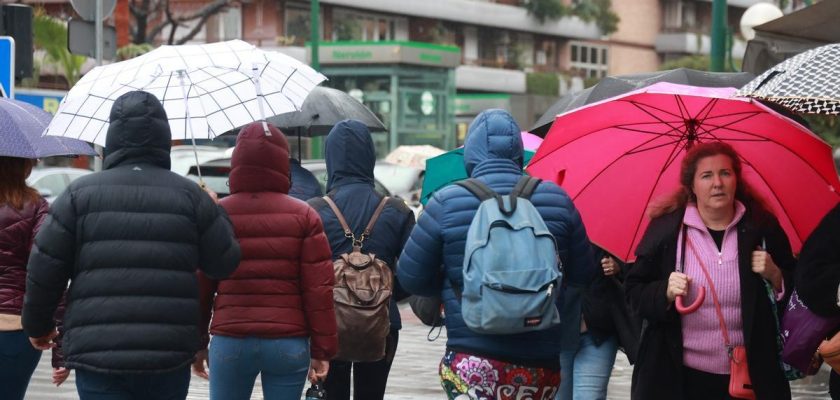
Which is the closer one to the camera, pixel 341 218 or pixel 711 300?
pixel 711 300

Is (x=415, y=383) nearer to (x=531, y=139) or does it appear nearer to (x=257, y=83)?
(x=531, y=139)

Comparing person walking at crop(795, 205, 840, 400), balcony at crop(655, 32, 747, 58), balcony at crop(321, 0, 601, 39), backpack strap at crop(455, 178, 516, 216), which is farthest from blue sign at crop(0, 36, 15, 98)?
balcony at crop(655, 32, 747, 58)

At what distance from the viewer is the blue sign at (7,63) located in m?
11.0

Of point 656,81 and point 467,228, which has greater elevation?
point 656,81

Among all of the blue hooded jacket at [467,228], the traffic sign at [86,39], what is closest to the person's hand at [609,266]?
the blue hooded jacket at [467,228]

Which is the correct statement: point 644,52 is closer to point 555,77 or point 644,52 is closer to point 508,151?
point 555,77

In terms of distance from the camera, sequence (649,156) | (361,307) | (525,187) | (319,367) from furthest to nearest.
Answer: (649,156) < (361,307) < (319,367) < (525,187)

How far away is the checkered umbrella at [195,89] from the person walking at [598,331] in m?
1.74

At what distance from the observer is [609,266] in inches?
312

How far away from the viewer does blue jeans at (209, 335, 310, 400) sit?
632cm

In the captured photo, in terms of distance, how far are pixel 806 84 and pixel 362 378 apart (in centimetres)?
264

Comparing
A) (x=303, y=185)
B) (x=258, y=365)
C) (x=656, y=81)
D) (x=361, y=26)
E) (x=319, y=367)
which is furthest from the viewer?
(x=361, y=26)

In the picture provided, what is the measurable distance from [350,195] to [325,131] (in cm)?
355

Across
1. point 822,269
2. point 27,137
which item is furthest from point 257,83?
point 822,269
